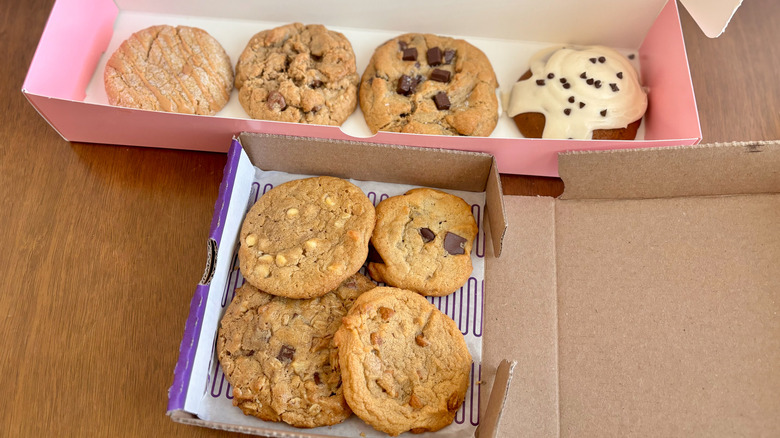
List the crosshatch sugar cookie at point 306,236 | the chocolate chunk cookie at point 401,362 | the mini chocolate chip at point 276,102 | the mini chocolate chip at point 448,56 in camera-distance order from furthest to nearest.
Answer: the mini chocolate chip at point 448,56
the mini chocolate chip at point 276,102
the crosshatch sugar cookie at point 306,236
the chocolate chunk cookie at point 401,362

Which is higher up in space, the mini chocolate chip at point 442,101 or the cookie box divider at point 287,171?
the mini chocolate chip at point 442,101

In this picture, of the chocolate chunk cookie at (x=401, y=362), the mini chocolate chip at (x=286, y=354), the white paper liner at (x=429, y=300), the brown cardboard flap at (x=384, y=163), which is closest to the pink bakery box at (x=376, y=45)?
the brown cardboard flap at (x=384, y=163)

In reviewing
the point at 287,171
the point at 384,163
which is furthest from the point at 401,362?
the point at 287,171

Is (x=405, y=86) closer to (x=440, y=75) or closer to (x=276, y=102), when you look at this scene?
(x=440, y=75)

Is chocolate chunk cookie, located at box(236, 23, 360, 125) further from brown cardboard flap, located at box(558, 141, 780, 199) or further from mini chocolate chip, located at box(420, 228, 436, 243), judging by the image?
brown cardboard flap, located at box(558, 141, 780, 199)

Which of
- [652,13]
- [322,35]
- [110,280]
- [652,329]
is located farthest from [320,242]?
[652,13]

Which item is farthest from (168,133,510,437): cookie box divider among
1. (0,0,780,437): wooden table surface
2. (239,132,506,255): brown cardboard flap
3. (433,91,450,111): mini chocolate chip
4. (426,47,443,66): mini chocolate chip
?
(426,47,443,66): mini chocolate chip

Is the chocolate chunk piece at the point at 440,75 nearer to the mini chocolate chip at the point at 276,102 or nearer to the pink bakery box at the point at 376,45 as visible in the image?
the pink bakery box at the point at 376,45
